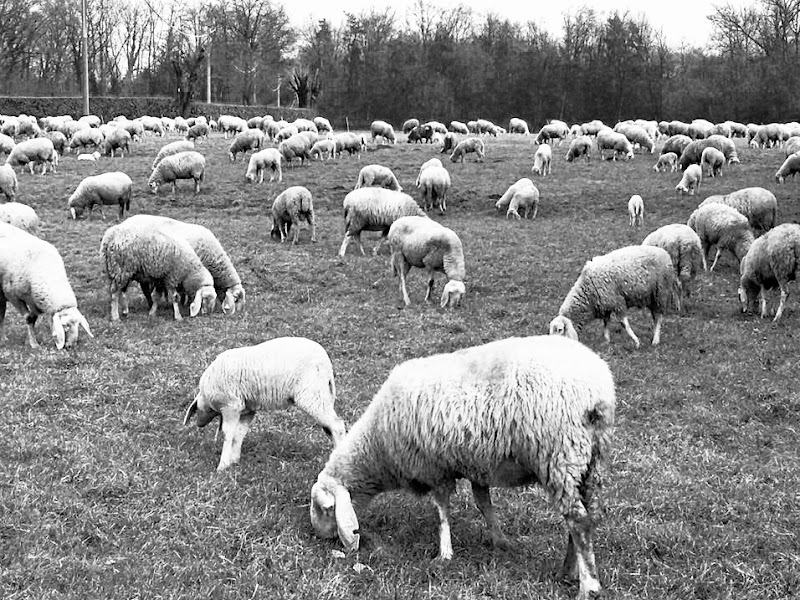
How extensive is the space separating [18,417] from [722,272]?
1270 centimetres

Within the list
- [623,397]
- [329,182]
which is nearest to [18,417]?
[623,397]

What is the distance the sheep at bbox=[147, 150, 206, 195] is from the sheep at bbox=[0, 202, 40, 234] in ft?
21.1

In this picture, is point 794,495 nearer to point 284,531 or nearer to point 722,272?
point 284,531

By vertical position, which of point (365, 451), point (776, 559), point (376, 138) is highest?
point (376, 138)

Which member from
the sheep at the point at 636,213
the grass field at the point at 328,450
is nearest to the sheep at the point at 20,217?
the grass field at the point at 328,450

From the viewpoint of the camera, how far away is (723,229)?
48.3ft

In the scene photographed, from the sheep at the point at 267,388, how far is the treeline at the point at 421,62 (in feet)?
139

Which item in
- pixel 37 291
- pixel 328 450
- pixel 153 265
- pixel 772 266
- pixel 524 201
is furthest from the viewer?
pixel 524 201

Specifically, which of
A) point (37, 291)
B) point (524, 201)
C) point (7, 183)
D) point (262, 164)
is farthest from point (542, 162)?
point (37, 291)

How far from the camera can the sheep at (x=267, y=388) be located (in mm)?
6828

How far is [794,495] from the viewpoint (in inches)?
245

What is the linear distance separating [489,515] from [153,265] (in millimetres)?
7887

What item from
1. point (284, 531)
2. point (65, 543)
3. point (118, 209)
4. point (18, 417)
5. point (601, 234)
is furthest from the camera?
point (118, 209)

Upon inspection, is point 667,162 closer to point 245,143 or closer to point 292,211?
point 245,143
